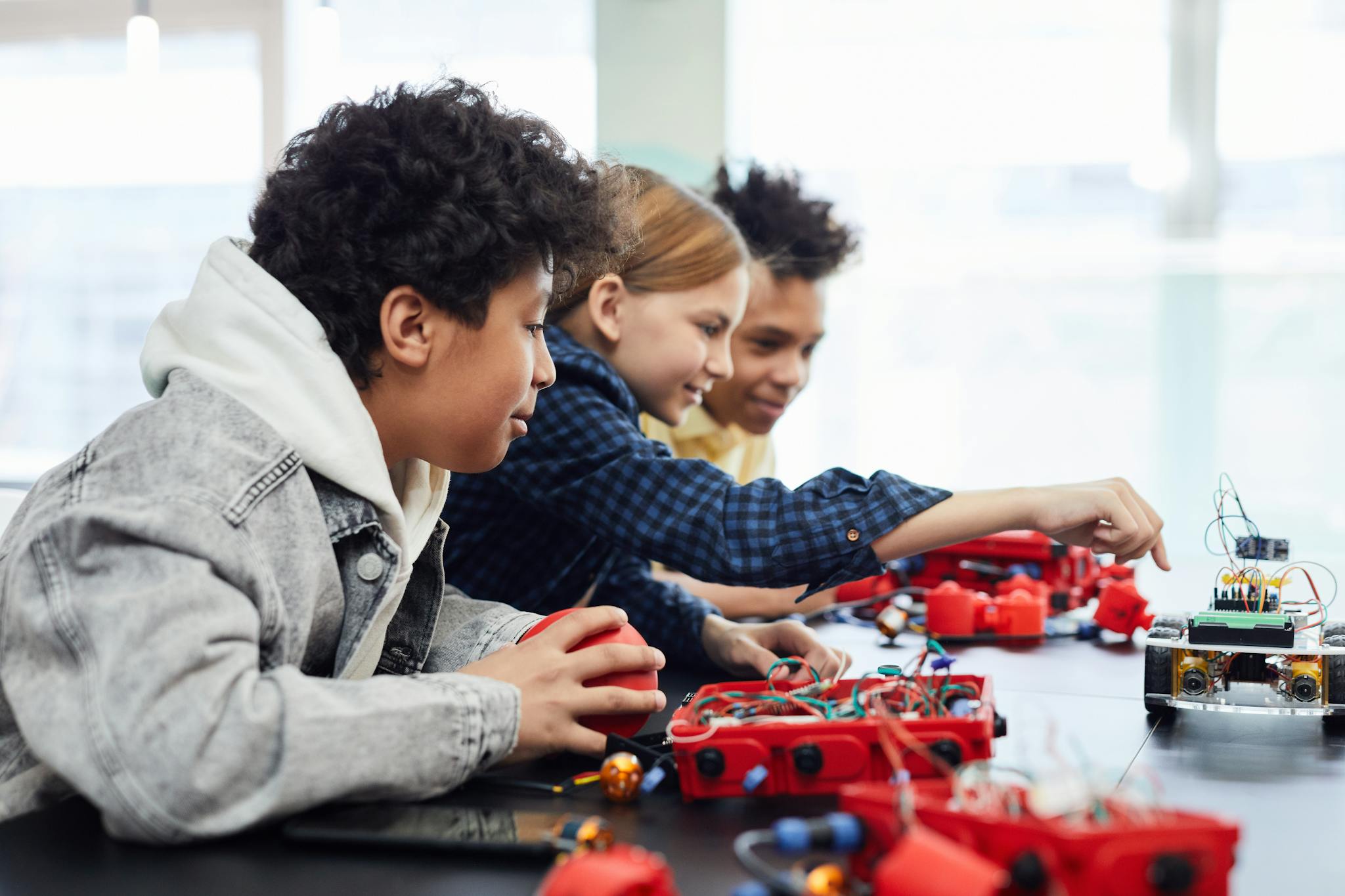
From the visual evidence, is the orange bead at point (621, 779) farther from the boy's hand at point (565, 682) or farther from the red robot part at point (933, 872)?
the red robot part at point (933, 872)

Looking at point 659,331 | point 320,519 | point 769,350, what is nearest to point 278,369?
point 320,519

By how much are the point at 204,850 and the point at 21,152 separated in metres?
3.40

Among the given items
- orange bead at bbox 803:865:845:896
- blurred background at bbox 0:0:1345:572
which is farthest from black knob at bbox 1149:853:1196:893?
blurred background at bbox 0:0:1345:572

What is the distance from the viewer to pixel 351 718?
0.62 metres

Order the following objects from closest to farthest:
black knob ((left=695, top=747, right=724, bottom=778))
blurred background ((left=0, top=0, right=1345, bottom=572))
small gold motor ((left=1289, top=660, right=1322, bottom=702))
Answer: black knob ((left=695, top=747, right=724, bottom=778)), small gold motor ((left=1289, top=660, right=1322, bottom=702)), blurred background ((left=0, top=0, right=1345, bottom=572))

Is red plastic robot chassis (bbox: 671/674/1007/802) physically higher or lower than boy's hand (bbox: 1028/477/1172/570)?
lower

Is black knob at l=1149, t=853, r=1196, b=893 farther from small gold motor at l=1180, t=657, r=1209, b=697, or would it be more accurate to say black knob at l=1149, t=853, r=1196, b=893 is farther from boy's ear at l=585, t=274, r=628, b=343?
boy's ear at l=585, t=274, r=628, b=343

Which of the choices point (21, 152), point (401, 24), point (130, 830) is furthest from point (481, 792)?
point (21, 152)

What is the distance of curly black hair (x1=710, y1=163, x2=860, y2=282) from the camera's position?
6.01 ft

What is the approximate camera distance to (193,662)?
593mm

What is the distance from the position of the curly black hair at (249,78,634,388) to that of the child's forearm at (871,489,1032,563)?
36cm

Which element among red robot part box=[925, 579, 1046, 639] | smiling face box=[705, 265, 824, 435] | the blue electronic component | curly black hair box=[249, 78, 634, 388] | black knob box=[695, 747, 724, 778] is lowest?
red robot part box=[925, 579, 1046, 639]

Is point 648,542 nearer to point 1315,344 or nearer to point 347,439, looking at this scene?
point 347,439

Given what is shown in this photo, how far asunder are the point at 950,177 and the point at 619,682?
2546 millimetres
